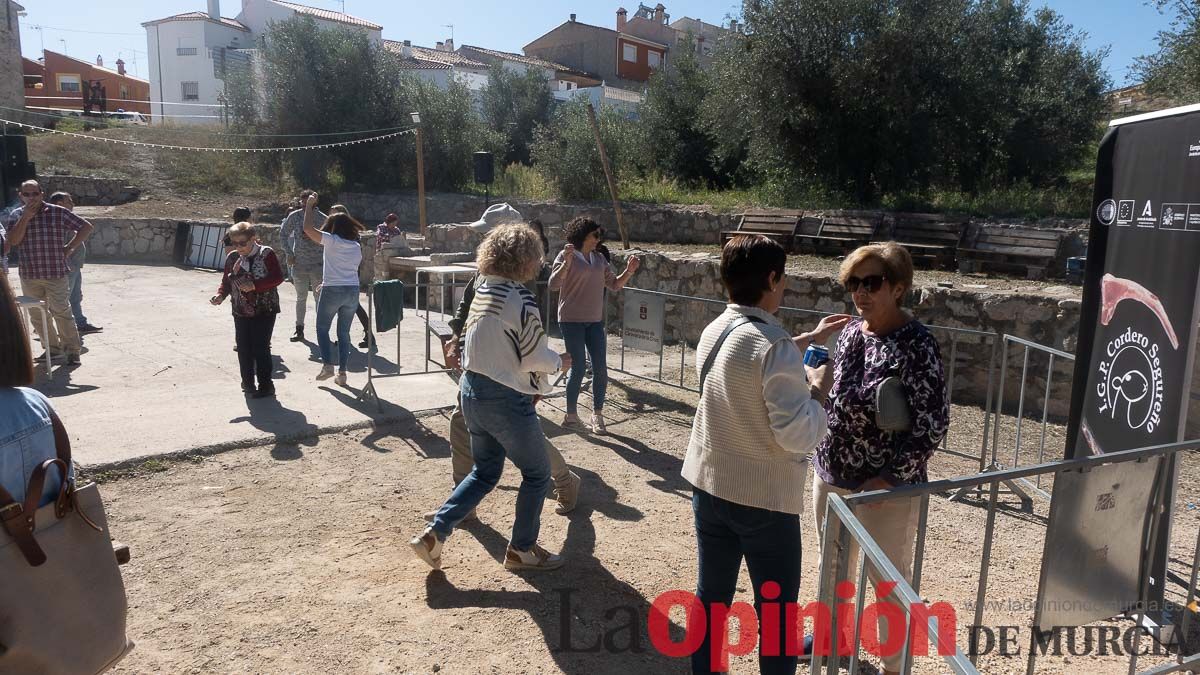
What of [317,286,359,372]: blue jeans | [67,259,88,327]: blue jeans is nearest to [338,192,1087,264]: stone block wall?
[317,286,359,372]: blue jeans

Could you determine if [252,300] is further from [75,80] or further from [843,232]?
[75,80]

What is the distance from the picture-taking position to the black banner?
3.22 meters

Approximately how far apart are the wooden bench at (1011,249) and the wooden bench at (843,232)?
1533 millimetres

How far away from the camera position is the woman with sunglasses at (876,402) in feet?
8.91

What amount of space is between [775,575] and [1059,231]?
913 cm

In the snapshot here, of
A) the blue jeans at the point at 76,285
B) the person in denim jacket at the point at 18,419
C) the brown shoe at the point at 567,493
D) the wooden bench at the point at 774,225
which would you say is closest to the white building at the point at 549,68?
the wooden bench at the point at 774,225

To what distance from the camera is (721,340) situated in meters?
2.59

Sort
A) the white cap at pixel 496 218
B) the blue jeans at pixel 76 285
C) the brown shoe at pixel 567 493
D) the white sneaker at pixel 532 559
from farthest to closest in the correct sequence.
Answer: the white cap at pixel 496 218 < the blue jeans at pixel 76 285 < the brown shoe at pixel 567 493 < the white sneaker at pixel 532 559

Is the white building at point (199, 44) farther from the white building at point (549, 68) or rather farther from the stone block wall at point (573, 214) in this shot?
the stone block wall at point (573, 214)

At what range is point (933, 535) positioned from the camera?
453cm

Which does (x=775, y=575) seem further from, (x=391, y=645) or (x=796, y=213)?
(x=796, y=213)

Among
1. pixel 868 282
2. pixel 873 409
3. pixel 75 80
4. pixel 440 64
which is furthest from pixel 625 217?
pixel 75 80

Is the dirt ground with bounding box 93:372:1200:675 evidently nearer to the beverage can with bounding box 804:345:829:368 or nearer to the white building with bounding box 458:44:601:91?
the beverage can with bounding box 804:345:829:368

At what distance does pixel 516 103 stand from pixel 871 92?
20178 millimetres
